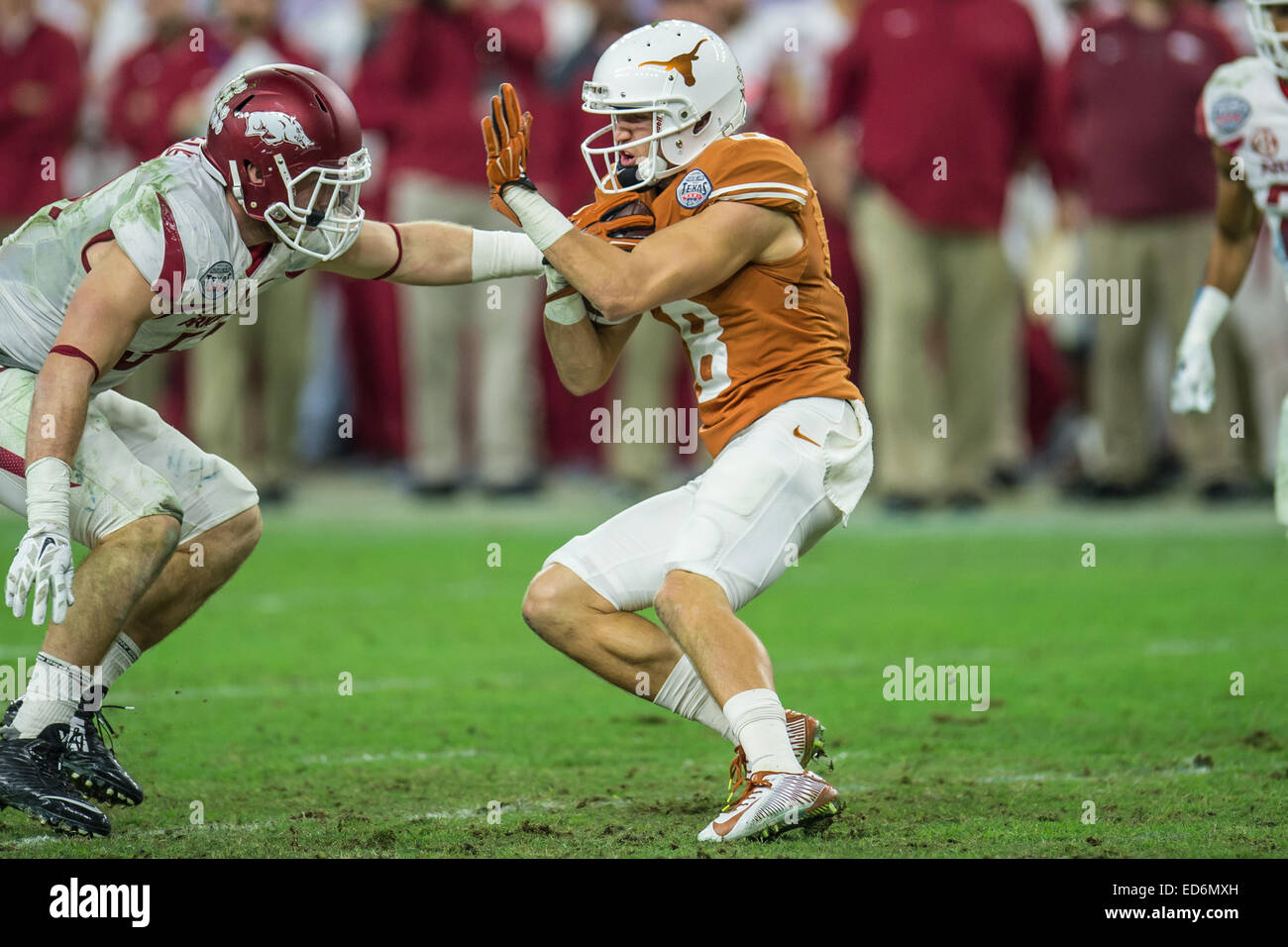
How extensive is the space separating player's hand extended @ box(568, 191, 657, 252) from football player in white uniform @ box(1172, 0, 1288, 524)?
1.70 meters

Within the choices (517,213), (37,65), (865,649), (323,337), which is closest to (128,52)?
(37,65)

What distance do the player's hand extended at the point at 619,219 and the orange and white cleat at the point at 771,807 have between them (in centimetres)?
123

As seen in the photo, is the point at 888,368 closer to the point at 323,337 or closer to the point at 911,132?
the point at 911,132

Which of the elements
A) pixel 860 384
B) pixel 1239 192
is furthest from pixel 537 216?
pixel 860 384

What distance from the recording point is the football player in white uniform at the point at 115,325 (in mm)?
4094

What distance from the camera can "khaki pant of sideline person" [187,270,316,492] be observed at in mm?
9648

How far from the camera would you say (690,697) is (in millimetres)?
4379

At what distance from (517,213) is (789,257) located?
0.64 meters

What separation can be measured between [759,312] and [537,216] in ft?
1.93

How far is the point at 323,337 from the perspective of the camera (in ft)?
39.3

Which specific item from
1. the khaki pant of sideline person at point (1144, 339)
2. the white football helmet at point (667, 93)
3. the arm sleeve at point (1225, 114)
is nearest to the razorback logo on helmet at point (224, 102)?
the white football helmet at point (667, 93)

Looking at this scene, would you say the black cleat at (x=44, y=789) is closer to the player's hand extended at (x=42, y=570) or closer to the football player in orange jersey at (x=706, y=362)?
the player's hand extended at (x=42, y=570)

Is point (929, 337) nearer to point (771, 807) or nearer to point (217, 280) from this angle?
point (217, 280)

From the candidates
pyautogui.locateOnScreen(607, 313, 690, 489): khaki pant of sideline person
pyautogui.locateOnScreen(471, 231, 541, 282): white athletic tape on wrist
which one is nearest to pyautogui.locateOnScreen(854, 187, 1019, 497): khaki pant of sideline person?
pyautogui.locateOnScreen(607, 313, 690, 489): khaki pant of sideline person
